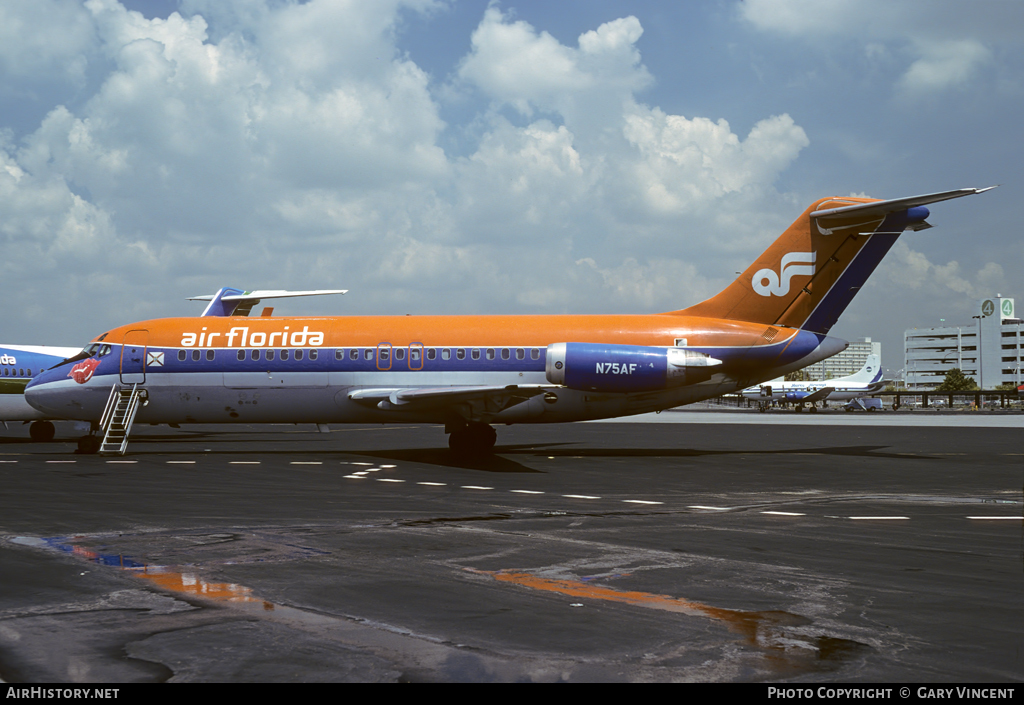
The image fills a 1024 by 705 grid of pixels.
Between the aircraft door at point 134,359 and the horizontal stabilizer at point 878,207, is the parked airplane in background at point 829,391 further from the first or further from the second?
the aircraft door at point 134,359

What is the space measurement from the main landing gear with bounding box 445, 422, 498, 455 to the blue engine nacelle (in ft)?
10.7

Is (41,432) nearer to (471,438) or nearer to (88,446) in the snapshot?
(88,446)

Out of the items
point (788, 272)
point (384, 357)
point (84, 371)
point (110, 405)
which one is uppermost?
point (788, 272)

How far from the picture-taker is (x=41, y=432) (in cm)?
3681

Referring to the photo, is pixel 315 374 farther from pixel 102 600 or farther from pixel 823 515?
pixel 102 600

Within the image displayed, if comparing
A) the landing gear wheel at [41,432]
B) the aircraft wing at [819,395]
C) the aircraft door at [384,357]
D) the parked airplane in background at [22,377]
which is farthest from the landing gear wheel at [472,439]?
the aircraft wing at [819,395]

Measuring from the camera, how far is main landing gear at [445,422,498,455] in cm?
2727

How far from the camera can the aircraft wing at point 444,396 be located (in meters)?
23.6

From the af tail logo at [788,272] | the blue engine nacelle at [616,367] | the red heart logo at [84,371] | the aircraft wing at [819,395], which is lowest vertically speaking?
the red heart logo at [84,371]

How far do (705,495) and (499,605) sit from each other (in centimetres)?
996

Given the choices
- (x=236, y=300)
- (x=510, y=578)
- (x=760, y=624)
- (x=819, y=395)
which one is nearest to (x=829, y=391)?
(x=819, y=395)

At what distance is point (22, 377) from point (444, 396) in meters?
20.8

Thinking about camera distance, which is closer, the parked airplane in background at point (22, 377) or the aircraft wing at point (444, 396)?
the aircraft wing at point (444, 396)

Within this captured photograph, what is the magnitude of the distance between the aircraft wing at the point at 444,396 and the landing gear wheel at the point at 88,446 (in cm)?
859
